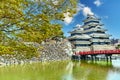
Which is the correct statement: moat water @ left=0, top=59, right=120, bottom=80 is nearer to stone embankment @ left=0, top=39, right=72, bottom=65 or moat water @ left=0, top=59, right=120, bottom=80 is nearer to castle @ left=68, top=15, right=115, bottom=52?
stone embankment @ left=0, top=39, right=72, bottom=65

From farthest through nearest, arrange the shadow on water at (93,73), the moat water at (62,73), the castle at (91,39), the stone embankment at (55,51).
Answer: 1. the castle at (91,39)
2. the stone embankment at (55,51)
3. the moat water at (62,73)
4. the shadow on water at (93,73)

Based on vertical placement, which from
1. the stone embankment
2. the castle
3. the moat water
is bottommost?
the moat water

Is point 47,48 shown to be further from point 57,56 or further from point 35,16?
point 35,16

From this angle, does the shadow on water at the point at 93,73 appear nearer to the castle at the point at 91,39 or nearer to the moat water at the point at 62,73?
the moat water at the point at 62,73

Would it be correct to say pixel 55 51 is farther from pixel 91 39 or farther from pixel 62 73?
pixel 62 73

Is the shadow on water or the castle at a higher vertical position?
the castle

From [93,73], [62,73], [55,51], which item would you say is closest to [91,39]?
[55,51]

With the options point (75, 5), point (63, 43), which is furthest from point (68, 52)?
point (75, 5)

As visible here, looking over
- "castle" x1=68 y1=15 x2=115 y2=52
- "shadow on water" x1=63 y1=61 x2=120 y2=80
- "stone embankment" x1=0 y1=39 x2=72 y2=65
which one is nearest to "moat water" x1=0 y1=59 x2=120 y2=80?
"shadow on water" x1=63 y1=61 x2=120 y2=80

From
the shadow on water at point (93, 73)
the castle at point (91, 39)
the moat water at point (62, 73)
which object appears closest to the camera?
the shadow on water at point (93, 73)

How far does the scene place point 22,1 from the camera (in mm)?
8812

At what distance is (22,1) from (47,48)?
163 feet

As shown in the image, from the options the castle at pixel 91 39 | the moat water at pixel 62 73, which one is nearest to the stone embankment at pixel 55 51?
the castle at pixel 91 39

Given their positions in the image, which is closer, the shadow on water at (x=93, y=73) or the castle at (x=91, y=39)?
the shadow on water at (x=93, y=73)
